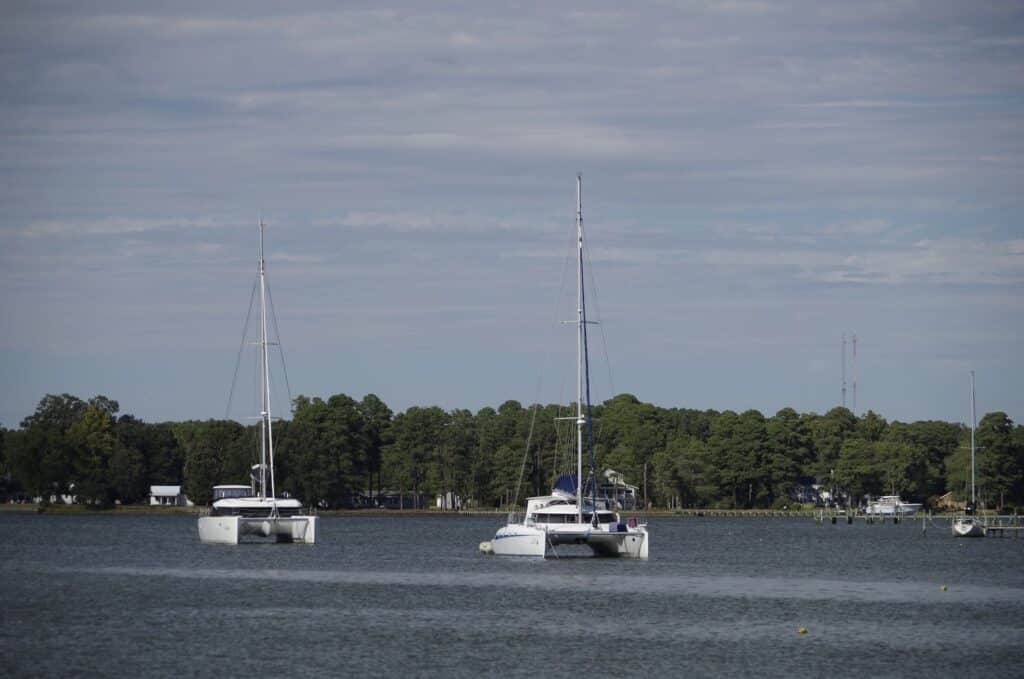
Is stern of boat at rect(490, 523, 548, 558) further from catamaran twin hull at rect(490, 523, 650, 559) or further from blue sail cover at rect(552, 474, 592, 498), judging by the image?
blue sail cover at rect(552, 474, 592, 498)

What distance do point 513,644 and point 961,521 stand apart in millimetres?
96522

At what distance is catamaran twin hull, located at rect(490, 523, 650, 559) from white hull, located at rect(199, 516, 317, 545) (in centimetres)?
2037

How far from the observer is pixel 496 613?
63.5m

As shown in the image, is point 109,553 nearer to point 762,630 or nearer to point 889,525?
point 762,630

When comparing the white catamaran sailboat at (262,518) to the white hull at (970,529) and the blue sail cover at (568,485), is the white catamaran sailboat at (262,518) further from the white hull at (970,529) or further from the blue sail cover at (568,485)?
the white hull at (970,529)

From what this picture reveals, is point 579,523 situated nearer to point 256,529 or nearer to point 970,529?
point 256,529

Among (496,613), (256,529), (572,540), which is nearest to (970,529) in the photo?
(572,540)

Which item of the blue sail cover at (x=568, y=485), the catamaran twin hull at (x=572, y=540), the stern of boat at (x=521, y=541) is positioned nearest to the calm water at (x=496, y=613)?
the catamaran twin hull at (x=572, y=540)

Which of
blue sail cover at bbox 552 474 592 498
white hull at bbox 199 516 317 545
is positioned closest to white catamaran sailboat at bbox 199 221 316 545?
white hull at bbox 199 516 317 545

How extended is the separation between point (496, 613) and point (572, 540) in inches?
949

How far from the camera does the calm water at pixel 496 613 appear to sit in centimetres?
4925

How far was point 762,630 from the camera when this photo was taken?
58469 mm

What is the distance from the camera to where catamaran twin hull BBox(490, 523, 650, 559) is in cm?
8731

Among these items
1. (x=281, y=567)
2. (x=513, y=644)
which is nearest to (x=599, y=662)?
(x=513, y=644)
